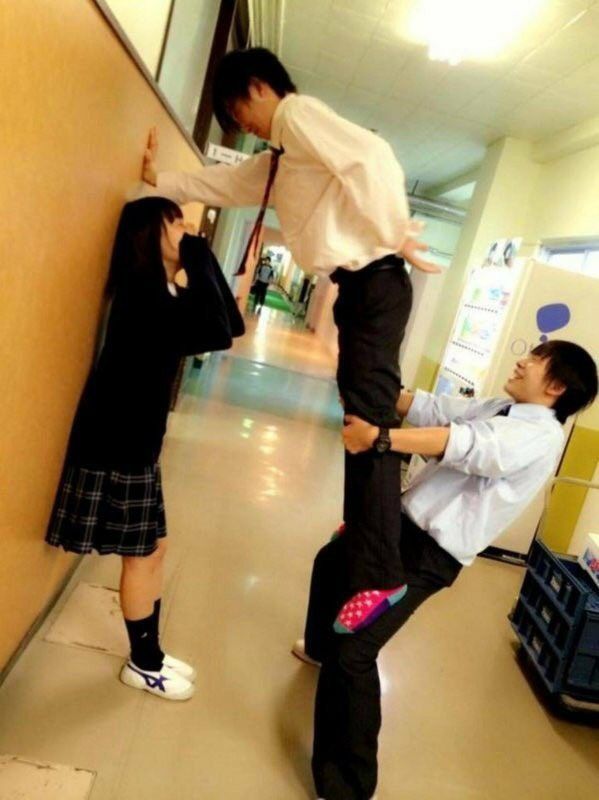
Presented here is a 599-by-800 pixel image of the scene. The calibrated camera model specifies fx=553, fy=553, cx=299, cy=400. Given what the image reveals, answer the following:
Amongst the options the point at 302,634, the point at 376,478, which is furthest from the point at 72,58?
the point at 302,634

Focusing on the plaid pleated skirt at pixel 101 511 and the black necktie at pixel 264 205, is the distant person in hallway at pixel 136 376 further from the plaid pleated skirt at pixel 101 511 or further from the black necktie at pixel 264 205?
the black necktie at pixel 264 205

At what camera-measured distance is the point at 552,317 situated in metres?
3.56

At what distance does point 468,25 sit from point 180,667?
4460mm

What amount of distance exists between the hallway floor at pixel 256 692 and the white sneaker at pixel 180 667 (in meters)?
0.05

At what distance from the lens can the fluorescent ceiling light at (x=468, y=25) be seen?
3.71 m

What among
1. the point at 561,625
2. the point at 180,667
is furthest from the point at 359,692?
the point at 561,625

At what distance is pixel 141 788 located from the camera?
1430 mm

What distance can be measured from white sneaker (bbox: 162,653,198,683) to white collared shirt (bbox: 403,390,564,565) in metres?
0.92

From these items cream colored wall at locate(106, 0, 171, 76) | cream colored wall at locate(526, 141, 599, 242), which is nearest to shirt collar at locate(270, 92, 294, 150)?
cream colored wall at locate(106, 0, 171, 76)

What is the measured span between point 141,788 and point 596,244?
496cm

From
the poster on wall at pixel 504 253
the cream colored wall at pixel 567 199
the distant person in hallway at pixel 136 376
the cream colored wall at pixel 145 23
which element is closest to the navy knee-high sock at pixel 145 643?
the distant person in hallway at pixel 136 376

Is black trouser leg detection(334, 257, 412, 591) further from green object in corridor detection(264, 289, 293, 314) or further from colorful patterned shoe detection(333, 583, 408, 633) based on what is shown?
green object in corridor detection(264, 289, 293, 314)

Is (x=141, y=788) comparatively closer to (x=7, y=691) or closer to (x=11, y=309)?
(x=7, y=691)

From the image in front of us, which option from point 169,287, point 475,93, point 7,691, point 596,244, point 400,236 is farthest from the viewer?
point 475,93
